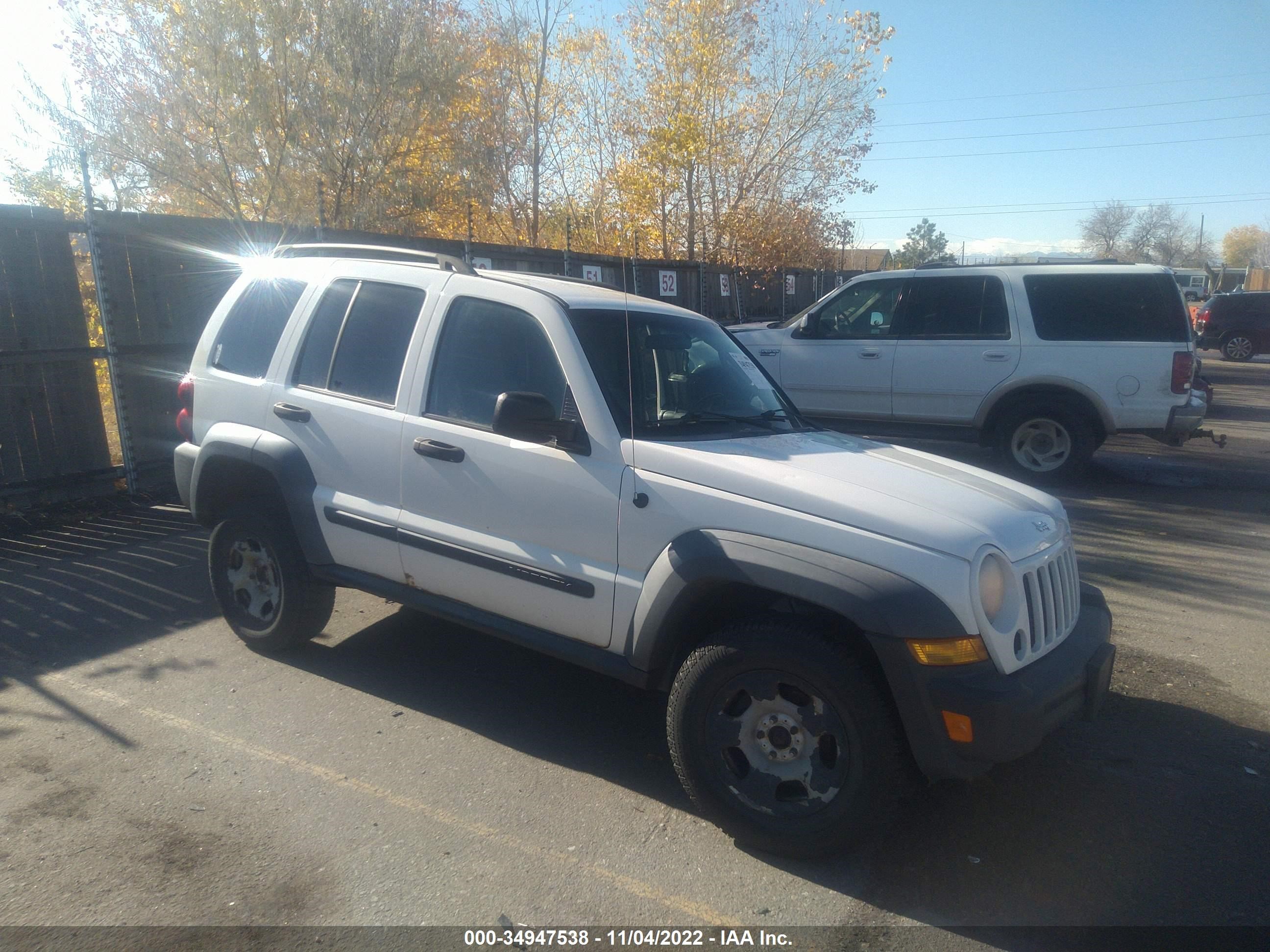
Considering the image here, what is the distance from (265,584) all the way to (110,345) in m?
4.25

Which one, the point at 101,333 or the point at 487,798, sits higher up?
the point at 101,333

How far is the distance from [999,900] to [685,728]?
1169mm

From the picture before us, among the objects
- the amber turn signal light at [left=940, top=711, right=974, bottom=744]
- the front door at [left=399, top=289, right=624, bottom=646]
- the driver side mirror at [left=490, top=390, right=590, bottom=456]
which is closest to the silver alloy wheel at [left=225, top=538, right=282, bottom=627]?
the front door at [left=399, top=289, right=624, bottom=646]

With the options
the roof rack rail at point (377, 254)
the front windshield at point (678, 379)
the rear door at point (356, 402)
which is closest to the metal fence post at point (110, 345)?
the roof rack rail at point (377, 254)

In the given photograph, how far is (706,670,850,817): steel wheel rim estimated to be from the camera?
3.14m

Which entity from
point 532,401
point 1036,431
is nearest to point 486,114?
point 1036,431

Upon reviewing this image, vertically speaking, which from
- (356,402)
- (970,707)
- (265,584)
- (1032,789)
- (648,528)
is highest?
(356,402)

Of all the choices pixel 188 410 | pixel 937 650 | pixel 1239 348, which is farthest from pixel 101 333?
pixel 1239 348

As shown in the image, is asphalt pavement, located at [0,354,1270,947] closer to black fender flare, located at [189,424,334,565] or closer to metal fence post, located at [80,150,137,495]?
black fender flare, located at [189,424,334,565]

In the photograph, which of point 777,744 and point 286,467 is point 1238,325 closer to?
point 777,744

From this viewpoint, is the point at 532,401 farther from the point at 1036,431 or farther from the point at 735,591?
the point at 1036,431

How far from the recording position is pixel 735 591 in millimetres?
3367

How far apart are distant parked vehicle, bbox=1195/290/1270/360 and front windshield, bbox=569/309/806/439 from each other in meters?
25.6

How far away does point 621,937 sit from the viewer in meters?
2.86
